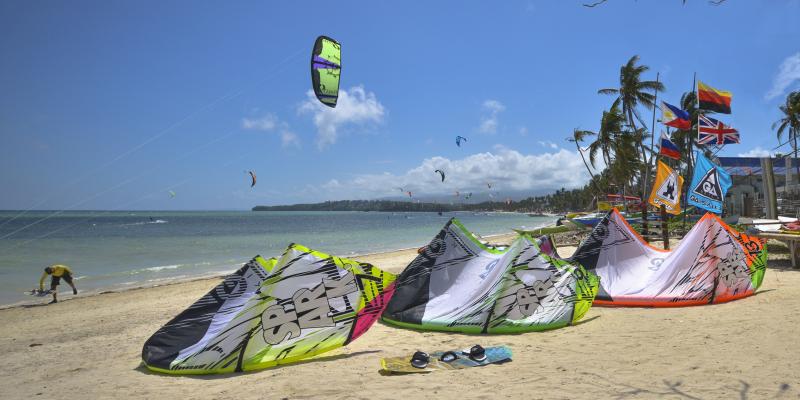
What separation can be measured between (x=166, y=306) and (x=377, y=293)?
23.0 ft

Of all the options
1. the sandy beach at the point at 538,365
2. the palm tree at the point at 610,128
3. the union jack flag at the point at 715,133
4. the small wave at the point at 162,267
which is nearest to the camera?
the sandy beach at the point at 538,365

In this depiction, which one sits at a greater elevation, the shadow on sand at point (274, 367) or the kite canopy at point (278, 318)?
the kite canopy at point (278, 318)

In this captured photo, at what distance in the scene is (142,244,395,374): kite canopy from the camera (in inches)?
190

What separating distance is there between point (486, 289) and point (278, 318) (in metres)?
2.88

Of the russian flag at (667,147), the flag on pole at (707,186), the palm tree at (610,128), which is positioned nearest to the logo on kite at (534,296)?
the flag on pole at (707,186)

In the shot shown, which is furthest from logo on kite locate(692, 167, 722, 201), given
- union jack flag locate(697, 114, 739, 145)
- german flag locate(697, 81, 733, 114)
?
german flag locate(697, 81, 733, 114)

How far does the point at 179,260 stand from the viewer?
22.3 metres

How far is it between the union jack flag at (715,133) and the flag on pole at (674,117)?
1.33 feet

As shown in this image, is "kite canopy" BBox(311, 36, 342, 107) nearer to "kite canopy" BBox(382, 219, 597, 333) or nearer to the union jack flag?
"kite canopy" BBox(382, 219, 597, 333)

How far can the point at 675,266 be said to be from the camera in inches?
298

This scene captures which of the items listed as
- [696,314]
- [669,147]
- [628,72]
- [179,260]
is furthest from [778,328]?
[628,72]

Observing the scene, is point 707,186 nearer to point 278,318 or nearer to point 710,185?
point 710,185

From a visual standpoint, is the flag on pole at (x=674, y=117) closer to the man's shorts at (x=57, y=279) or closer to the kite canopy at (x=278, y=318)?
the kite canopy at (x=278, y=318)

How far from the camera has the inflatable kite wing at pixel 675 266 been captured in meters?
7.32
